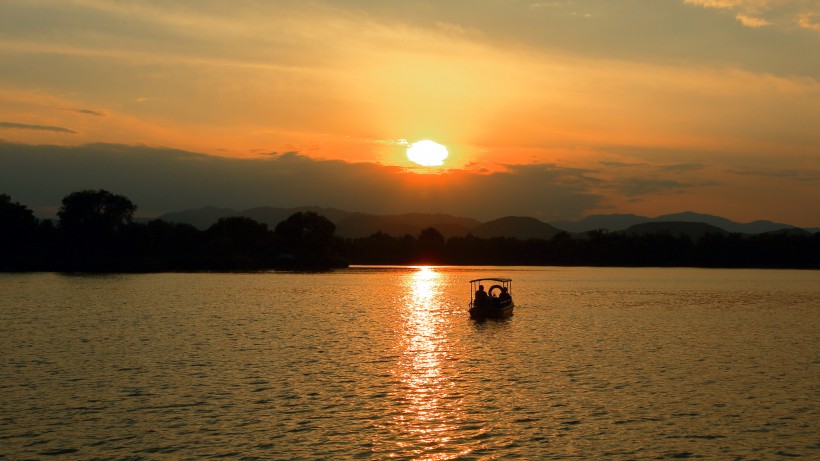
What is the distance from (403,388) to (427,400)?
3.61m

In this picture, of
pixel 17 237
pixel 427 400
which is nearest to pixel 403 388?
pixel 427 400

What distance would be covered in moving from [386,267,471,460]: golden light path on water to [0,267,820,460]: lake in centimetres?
14

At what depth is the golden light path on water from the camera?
89.1ft

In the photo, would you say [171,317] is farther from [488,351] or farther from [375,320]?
[488,351]

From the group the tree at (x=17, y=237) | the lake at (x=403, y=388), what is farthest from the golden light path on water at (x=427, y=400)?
the tree at (x=17, y=237)

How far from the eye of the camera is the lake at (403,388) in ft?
90.0

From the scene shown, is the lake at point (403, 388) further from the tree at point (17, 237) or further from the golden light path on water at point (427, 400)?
the tree at point (17, 237)

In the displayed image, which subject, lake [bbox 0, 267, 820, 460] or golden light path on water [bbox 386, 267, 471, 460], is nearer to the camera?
golden light path on water [bbox 386, 267, 471, 460]

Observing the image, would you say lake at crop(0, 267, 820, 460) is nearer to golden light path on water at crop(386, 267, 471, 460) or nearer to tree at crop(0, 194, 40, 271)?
golden light path on water at crop(386, 267, 471, 460)

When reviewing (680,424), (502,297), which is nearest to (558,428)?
(680,424)

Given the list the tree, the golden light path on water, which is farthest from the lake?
the tree

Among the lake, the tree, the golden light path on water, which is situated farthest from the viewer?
the tree

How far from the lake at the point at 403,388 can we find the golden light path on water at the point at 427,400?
0.14 m

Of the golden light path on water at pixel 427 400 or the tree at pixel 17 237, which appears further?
the tree at pixel 17 237
